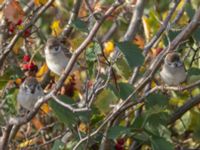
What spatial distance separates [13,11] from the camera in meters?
2.80

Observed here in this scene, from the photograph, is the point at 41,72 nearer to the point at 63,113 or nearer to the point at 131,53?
the point at 63,113

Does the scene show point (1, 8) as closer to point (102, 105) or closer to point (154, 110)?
point (102, 105)

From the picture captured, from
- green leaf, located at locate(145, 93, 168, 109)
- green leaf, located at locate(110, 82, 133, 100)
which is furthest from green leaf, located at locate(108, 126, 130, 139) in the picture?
green leaf, located at locate(145, 93, 168, 109)

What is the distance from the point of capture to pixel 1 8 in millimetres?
3195

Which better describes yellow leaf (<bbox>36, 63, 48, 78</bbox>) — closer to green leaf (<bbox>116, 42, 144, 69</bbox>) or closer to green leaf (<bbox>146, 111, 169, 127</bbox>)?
green leaf (<bbox>146, 111, 169, 127</bbox>)

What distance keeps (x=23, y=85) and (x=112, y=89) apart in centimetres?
83

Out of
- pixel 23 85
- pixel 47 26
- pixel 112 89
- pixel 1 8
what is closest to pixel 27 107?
pixel 23 85

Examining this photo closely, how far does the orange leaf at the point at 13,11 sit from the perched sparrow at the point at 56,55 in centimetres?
48

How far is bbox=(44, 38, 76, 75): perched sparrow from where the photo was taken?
3.32 metres

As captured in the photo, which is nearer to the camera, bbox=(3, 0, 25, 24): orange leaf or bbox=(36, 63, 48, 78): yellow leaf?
bbox=(3, 0, 25, 24): orange leaf

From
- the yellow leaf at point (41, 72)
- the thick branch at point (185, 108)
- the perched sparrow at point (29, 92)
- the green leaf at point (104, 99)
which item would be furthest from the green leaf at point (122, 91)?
the yellow leaf at point (41, 72)

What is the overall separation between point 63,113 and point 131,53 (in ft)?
1.29

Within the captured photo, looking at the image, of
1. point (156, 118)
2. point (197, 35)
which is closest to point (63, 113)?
point (156, 118)

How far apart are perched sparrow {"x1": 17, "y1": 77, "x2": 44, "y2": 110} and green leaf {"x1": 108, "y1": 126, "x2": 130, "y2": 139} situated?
0.72 m
